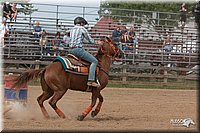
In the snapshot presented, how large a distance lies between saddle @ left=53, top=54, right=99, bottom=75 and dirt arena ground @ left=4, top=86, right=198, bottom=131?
1099mm

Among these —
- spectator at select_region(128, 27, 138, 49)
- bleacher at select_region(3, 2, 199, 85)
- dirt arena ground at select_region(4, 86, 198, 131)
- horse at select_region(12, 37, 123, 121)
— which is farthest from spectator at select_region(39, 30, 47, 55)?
horse at select_region(12, 37, 123, 121)

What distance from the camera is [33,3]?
2634 cm

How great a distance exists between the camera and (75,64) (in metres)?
10.9

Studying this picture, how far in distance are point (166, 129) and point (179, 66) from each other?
1700 cm

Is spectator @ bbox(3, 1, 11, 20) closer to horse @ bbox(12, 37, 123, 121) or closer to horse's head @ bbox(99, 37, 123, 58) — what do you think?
horse's head @ bbox(99, 37, 123, 58)

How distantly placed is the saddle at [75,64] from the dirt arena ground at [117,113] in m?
1.10

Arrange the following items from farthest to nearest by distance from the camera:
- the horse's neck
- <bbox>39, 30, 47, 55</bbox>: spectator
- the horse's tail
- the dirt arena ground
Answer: <bbox>39, 30, 47, 55</bbox>: spectator < the horse's neck < the horse's tail < the dirt arena ground

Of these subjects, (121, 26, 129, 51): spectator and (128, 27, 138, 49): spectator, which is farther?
(128, 27, 138, 49): spectator

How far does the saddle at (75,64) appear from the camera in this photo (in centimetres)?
1085

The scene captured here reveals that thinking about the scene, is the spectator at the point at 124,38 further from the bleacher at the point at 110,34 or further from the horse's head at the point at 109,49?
the horse's head at the point at 109,49

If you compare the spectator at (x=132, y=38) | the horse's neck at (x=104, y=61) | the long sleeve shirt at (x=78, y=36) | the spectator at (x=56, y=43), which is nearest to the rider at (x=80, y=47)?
the long sleeve shirt at (x=78, y=36)

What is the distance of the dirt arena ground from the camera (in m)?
9.63

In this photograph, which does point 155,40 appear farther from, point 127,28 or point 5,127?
point 5,127

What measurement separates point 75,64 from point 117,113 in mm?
2195
